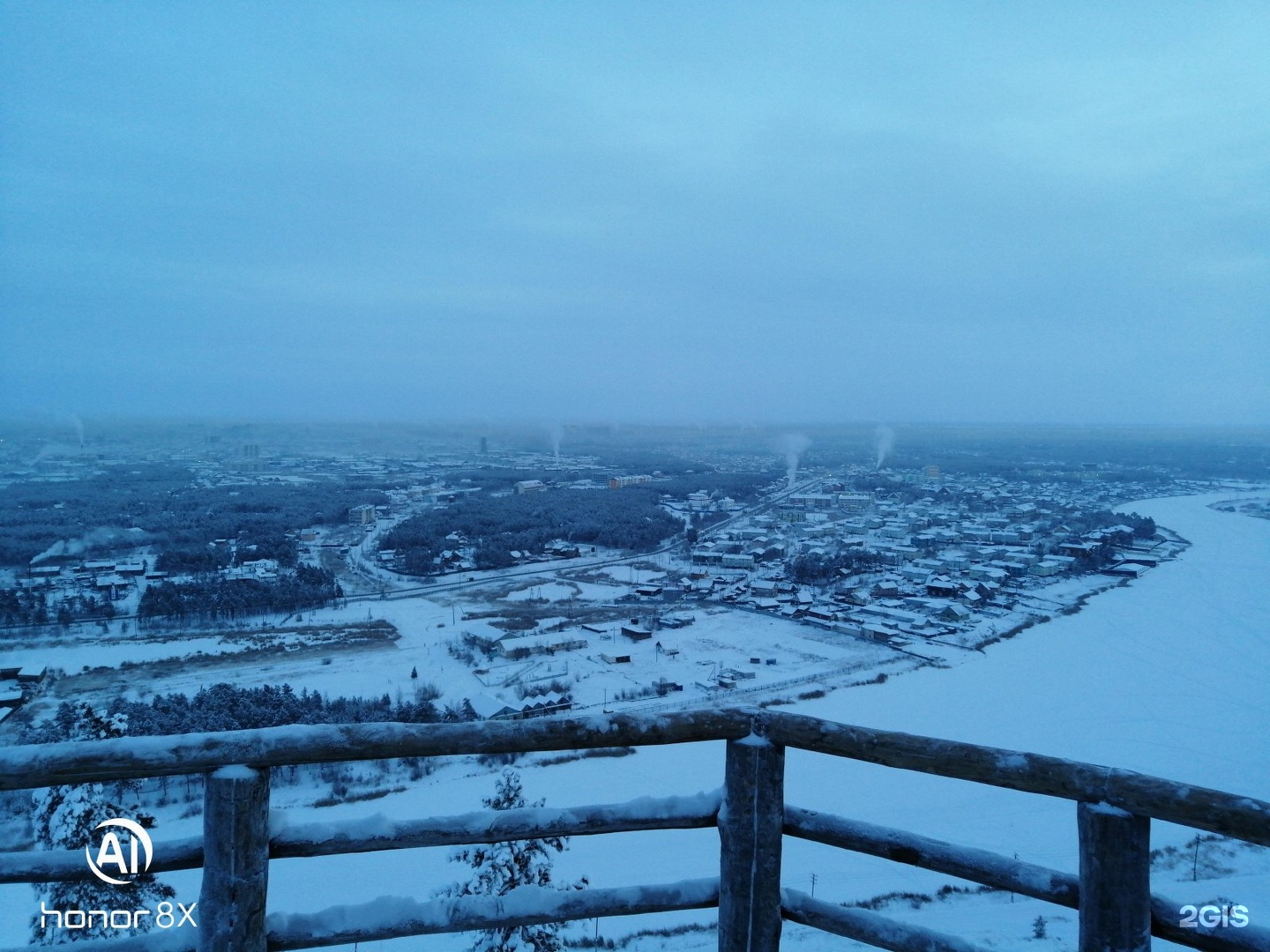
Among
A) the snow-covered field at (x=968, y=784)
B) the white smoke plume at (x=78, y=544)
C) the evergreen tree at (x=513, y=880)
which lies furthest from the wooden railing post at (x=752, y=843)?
the white smoke plume at (x=78, y=544)

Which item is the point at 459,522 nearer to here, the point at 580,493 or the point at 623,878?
the point at 580,493

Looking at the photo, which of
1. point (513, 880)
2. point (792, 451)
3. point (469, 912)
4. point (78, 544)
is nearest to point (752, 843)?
point (469, 912)

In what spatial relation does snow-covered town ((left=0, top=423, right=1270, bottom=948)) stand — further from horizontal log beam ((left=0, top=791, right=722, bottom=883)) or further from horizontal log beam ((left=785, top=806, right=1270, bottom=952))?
horizontal log beam ((left=785, top=806, right=1270, bottom=952))

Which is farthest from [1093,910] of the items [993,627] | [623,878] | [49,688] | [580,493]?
[580,493]

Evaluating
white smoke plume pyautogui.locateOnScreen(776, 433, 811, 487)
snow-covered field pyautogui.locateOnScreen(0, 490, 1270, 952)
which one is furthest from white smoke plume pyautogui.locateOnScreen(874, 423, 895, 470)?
→ snow-covered field pyautogui.locateOnScreen(0, 490, 1270, 952)

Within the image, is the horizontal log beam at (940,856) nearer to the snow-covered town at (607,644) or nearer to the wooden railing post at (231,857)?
the snow-covered town at (607,644)
